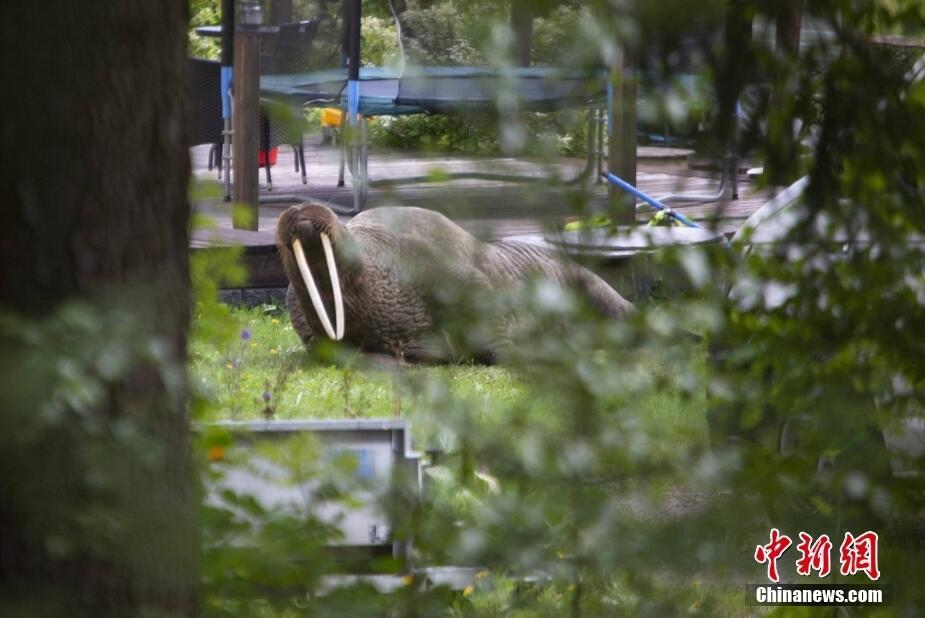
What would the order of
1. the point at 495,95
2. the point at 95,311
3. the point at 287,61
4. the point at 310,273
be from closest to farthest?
the point at 95,311
the point at 495,95
the point at 287,61
the point at 310,273

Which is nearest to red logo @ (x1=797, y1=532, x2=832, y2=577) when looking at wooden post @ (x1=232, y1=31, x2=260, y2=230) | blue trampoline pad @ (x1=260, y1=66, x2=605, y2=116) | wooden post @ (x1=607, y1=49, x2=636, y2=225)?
wooden post @ (x1=607, y1=49, x2=636, y2=225)

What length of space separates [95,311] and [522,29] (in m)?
0.42

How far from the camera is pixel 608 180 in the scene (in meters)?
1.16

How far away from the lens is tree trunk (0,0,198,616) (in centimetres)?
88

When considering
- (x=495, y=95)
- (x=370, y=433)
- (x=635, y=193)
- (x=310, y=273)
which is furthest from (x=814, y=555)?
(x=310, y=273)

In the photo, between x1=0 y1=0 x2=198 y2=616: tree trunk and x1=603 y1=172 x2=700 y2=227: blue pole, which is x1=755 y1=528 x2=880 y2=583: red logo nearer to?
x1=603 y1=172 x2=700 y2=227: blue pole

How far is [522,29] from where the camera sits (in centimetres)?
104

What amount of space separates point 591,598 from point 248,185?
735cm

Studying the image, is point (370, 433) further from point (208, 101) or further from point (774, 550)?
point (208, 101)

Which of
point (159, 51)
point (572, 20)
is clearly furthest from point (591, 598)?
point (159, 51)

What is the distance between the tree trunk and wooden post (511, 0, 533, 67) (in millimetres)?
360

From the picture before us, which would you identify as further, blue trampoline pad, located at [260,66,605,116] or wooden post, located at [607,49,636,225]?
wooden post, located at [607,49,636,225]

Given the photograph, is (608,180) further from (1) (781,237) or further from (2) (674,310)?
(1) (781,237)

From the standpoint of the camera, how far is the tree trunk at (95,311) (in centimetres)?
88
